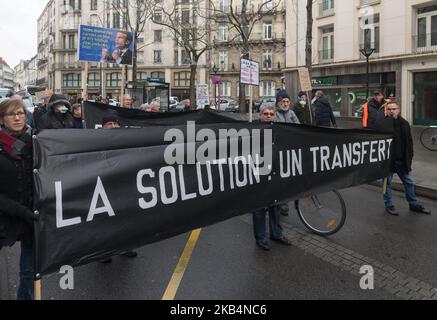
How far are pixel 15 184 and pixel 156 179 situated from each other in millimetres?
1096

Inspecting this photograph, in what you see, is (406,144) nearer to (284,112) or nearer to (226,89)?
(284,112)

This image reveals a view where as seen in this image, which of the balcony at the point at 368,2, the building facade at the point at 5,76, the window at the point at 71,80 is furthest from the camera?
the building facade at the point at 5,76

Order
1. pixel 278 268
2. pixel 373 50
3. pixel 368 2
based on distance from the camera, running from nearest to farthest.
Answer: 1. pixel 278 268
2. pixel 373 50
3. pixel 368 2

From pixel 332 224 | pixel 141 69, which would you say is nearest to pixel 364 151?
pixel 332 224

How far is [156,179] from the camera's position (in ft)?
11.5

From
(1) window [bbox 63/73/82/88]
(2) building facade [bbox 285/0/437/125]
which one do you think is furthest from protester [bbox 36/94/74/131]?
(1) window [bbox 63/73/82/88]

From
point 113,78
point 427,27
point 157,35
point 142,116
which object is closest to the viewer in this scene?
point 142,116

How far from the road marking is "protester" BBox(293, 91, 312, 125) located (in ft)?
20.8

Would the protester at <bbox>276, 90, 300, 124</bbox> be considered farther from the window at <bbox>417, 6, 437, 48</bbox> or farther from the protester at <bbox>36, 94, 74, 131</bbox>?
the window at <bbox>417, 6, 437, 48</bbox>

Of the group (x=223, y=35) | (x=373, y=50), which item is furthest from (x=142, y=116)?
(x=223, y=35)

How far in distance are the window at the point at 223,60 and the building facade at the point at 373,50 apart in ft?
76.3

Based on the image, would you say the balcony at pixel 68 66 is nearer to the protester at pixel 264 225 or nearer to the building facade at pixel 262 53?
the building facade at pixel 262 53

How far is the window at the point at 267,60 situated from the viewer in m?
55.5

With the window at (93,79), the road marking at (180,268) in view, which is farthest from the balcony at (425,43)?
the window at (93,79)
